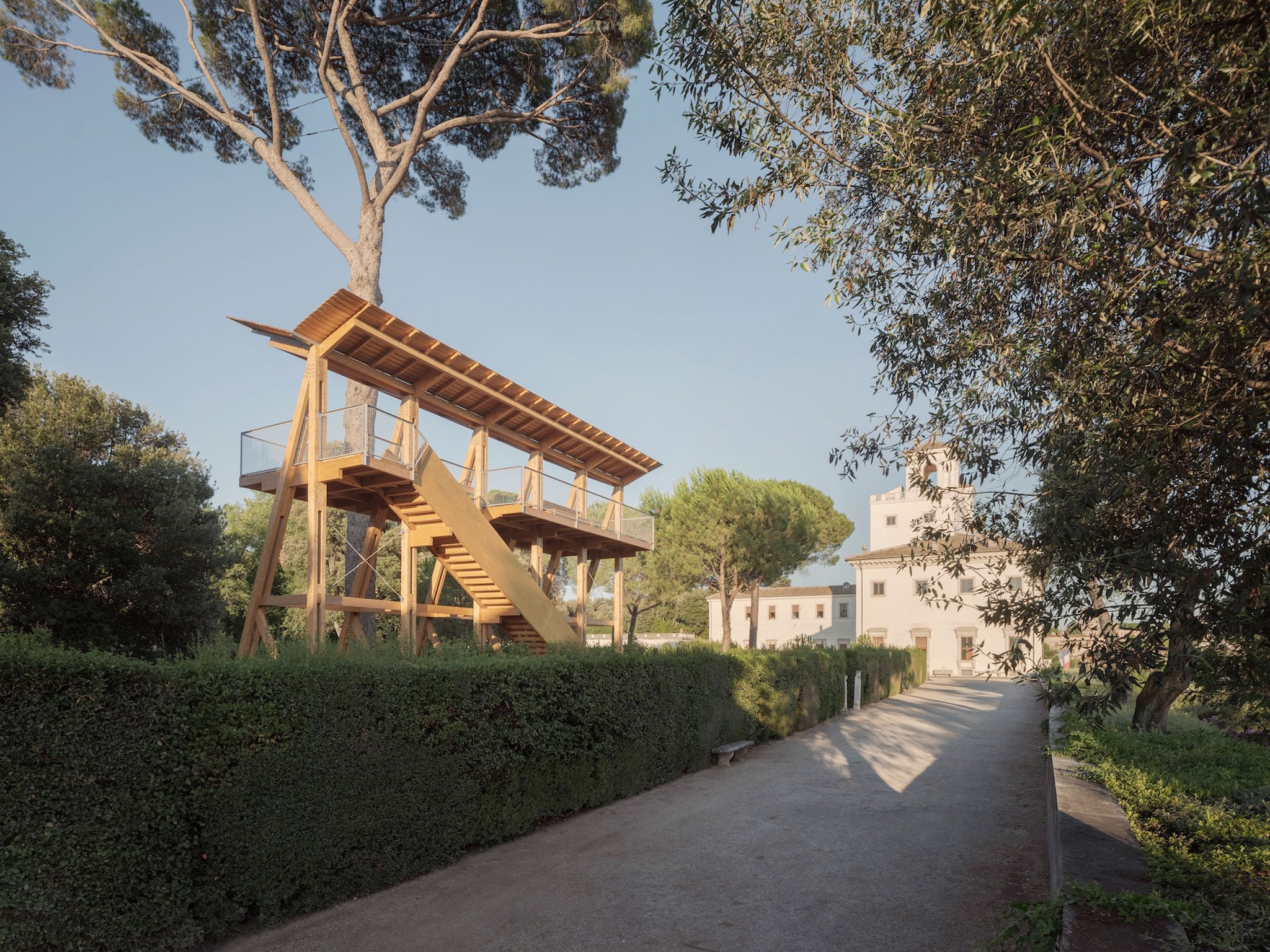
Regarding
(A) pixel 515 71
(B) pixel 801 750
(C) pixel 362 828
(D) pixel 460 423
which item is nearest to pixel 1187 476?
(C) pixel 362 828

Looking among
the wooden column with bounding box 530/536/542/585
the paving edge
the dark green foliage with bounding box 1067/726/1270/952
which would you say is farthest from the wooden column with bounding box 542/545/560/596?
the paving edge

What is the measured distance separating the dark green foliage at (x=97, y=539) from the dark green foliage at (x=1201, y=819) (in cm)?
1709

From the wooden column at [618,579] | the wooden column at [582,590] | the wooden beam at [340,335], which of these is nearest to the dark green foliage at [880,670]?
the wooden column at [618,579]

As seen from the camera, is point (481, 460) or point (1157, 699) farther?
point (481, 460)

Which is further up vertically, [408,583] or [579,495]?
[579,495]

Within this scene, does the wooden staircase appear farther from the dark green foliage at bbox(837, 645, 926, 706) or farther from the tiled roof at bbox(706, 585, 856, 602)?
the tiled roof at bbox(706, 585, 856, 602)

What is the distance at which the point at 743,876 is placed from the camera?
7.16 m

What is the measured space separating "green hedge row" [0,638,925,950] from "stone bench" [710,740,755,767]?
4507 mm

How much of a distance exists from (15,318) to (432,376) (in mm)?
7904

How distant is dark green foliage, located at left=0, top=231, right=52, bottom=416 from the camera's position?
49.3 ft

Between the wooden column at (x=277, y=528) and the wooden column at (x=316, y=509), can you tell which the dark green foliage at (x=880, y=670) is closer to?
the wooden column at (x=316, y=509)

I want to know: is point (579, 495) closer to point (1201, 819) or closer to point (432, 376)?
point (432, 376)

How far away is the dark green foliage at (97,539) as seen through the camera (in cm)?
1866

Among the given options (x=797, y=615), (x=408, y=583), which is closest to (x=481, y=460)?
(x=408, y=583)
